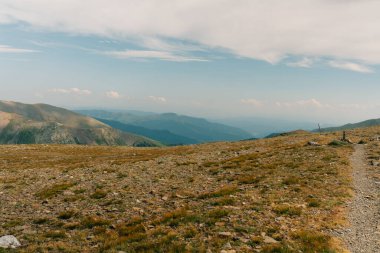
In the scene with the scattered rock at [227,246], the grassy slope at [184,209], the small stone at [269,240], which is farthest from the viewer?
the grassy slope at [184,209]

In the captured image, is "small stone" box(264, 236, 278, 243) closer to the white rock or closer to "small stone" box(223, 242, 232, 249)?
"small stone" box(223, 242, 232, 249)

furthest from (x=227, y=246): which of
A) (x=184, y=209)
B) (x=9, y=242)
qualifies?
(x=9, y=242)

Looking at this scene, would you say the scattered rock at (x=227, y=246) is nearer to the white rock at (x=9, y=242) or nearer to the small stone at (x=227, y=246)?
the small stone at (x=227, y=246)

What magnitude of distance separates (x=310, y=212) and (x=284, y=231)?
3.61 metres

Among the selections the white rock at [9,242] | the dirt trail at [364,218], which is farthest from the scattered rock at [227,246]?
the white rock at [9,242]

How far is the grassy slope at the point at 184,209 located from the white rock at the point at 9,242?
1.59 ft

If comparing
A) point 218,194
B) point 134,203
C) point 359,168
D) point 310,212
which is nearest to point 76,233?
point 134,203

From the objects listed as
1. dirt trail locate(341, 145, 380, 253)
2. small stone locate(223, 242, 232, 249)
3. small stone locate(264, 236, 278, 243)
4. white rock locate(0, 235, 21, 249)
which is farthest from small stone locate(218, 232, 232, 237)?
white rock locate(0, 235, 21, 249)

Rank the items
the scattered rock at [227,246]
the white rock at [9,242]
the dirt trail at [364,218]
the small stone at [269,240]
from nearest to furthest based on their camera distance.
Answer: the scattered rock at [227,246], the dirt trail at [364,218], the small stone at [269,240], the white rock at [9,242]

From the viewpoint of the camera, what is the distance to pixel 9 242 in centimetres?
1536

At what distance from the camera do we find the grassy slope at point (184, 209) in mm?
14398

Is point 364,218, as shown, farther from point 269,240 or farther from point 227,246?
point 227,246

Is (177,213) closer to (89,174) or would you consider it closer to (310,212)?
(310,212)

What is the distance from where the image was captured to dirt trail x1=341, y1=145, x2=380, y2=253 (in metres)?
13.5
